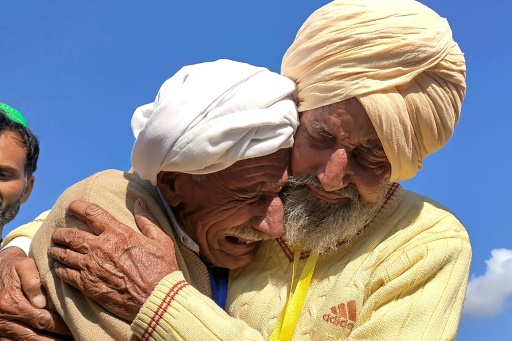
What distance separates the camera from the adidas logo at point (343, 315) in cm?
294

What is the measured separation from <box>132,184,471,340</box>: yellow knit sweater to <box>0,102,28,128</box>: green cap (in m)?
2.97

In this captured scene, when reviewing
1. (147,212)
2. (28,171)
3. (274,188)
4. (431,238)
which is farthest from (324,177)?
(28,171)

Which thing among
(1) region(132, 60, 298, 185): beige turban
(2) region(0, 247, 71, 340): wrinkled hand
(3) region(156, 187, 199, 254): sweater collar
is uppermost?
(1) region(132, 60, 298, 185): beige turban

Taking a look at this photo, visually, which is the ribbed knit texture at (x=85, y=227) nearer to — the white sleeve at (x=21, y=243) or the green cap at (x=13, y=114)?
the white sleeve at (x=21, y=243)

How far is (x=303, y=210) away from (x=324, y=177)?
0.82 ft

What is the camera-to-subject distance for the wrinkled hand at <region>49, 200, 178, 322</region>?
279 centimetres

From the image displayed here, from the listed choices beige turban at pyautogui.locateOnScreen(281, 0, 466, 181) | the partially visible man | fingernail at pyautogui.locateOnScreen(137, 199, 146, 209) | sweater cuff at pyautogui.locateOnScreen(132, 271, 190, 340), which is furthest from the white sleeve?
beige turban at pyautogui.locateOnScreen(281, 0, 466, 181)

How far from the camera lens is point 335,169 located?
10.0 ft

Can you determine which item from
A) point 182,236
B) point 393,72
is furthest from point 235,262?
point 393,72

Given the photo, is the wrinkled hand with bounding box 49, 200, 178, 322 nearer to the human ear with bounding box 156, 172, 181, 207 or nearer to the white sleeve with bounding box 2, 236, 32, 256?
the human ear with bounding box 156, 172, 181, 207

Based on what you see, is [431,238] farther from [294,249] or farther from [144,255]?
[144,255]

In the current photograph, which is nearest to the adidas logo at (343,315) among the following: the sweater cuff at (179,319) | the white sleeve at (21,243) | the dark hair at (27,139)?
the sweater cuff at (179,319)

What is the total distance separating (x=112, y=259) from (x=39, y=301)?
469 mm

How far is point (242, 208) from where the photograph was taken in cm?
314
